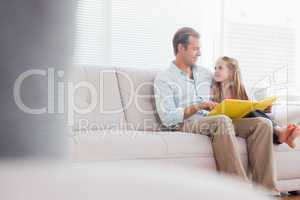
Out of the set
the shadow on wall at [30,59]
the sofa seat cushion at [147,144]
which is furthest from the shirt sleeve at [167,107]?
the shadow on wall at [30,59]

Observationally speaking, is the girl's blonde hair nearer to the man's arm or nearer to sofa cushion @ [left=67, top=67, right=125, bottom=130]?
the man's arm

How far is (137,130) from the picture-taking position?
8.47 ft

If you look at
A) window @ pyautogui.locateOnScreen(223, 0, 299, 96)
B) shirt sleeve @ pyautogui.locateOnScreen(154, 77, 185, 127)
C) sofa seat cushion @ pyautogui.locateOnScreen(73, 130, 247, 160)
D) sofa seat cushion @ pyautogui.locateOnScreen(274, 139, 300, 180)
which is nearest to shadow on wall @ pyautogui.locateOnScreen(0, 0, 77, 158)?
sofa seat cushion @ pyautogui.locateOnScreen(73, 130, 247, 160)

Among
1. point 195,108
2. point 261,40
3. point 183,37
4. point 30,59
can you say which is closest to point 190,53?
point 183,37

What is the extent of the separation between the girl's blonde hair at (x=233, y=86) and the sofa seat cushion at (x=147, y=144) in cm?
56

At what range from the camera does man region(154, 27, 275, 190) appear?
2.23m

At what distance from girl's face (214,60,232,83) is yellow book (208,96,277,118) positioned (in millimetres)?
375

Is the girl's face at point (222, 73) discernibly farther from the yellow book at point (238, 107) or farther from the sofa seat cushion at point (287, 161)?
the sofa seat cushion at point (287, 161)

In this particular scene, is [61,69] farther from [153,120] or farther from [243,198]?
[153,120]

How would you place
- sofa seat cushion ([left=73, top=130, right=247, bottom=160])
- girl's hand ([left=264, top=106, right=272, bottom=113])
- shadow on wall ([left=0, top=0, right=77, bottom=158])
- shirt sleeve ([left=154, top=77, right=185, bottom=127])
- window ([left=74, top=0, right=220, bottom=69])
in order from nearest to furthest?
shadow on wall ([left=0, top=0, right=77, bottom=158]) < sofa seat cushion ([left=73, top=130, right=247, bottom=160]) < shirt sleeve ([left=154, top=77, right=185, bottom=127]) < girl's hand ([left=264, top=106, right=272, bottom=113]) < window ([left=74, top=0, right=220, bottom=69])

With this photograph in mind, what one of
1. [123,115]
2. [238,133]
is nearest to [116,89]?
[123,115]

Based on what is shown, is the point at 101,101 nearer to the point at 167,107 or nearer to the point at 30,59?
the point at 167,107

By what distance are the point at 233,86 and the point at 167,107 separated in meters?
0.51

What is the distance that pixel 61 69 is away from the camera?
0.26 metres
